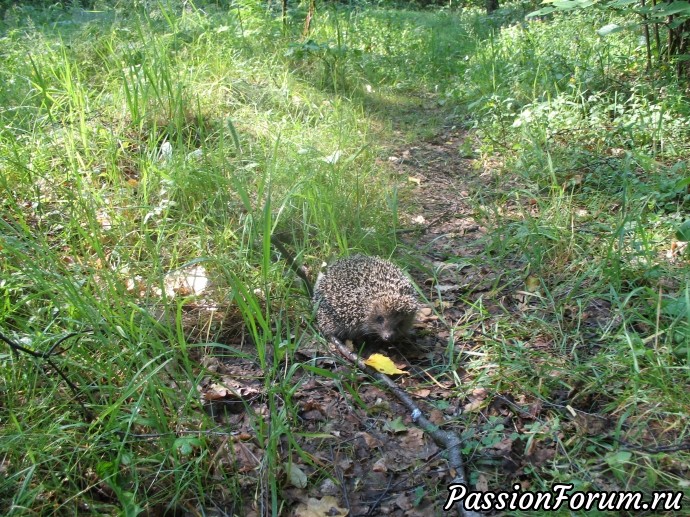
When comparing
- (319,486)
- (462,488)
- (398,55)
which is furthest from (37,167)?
(398,55)

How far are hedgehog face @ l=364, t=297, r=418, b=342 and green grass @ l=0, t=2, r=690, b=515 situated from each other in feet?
1.06

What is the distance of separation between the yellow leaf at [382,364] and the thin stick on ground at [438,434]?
28 millimetres

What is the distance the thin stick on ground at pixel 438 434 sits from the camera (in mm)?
2188

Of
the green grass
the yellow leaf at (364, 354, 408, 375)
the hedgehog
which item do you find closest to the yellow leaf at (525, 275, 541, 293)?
the green grass

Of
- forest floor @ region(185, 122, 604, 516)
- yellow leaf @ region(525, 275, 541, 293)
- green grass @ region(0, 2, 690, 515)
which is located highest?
green grass @ region(0, 2, 690, 515)

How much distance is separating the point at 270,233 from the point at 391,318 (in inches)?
41.9

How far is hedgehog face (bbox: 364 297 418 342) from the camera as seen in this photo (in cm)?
317

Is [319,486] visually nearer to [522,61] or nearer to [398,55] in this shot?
[522,61]

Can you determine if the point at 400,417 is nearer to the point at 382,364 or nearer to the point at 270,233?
the point at 382,364

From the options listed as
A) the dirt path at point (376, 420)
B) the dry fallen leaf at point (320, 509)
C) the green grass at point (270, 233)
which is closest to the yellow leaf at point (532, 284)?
the green grass at point (270, 233)

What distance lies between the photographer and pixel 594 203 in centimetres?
389

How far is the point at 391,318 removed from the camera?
126 inches

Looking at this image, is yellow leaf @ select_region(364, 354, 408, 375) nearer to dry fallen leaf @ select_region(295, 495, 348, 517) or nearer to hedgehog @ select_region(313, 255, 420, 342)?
hedgehog @ select_region(313, 255, 420, 342)

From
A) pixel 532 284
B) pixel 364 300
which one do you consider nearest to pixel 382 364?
pixel 364 300
